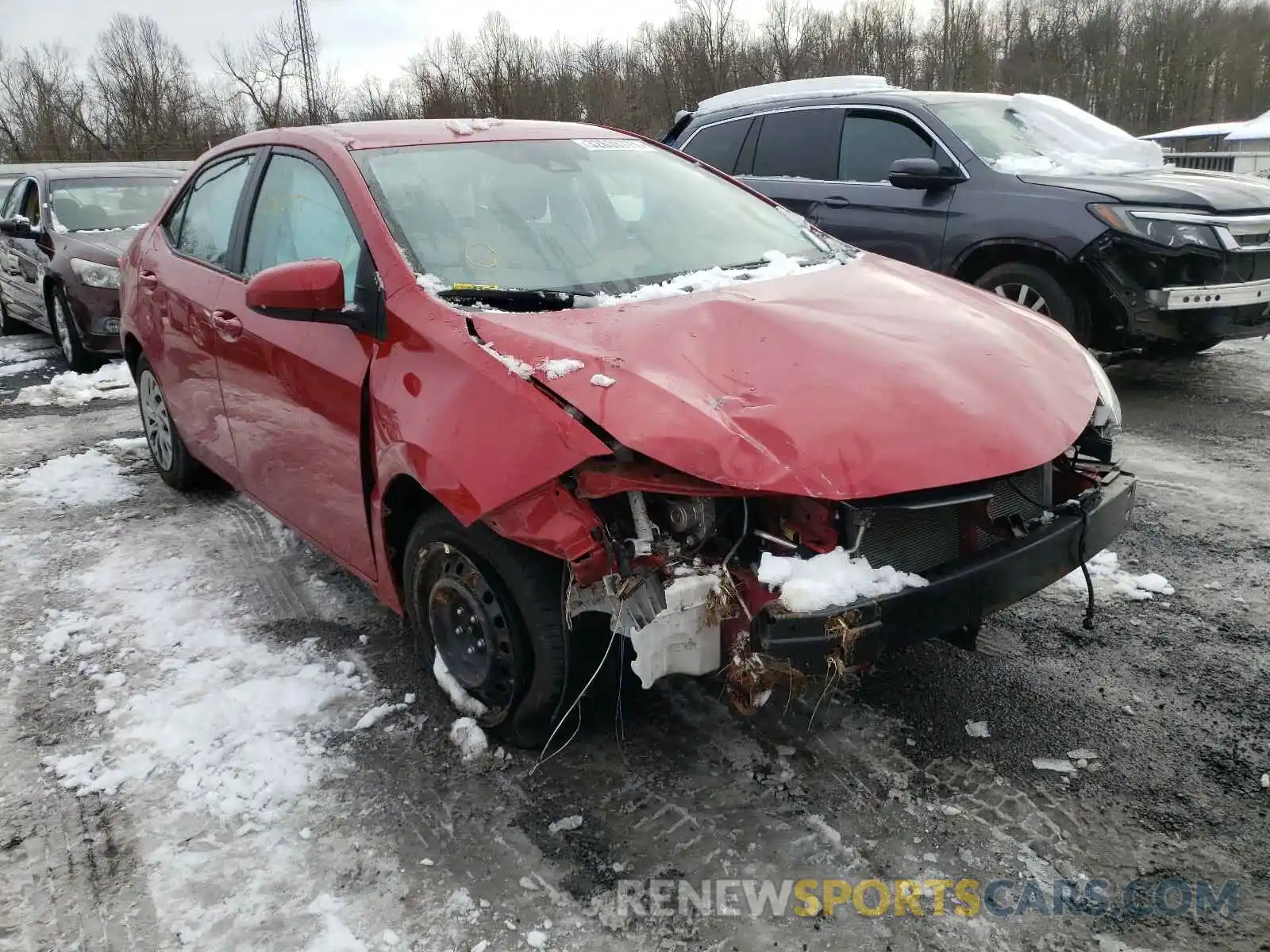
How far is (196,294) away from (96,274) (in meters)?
4.50

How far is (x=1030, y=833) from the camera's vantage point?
2.33 m

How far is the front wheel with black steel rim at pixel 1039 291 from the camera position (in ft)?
18.3

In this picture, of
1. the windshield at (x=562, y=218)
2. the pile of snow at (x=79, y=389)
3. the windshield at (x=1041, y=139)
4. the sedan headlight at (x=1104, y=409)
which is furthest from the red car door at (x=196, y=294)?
the windshield at (x=1041, y=139)

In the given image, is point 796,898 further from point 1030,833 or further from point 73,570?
point 73,570

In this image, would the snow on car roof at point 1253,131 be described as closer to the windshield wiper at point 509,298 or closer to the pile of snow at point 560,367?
the windshield wiper at point 509,298

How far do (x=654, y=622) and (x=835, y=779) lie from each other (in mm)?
812

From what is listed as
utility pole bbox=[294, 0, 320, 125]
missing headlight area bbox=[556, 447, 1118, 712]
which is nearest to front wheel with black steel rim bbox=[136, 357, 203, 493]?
missing headlight area bbox=[556, 447, 1118, 712]

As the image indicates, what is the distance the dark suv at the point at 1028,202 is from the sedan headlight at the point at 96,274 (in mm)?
4895

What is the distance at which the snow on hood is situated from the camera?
6.07 metres

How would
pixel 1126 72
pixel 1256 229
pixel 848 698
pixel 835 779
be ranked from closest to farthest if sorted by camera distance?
1. pixel 835 779
2. pixel 848 698
3. pixel 1256 229
4. pixel 1126 72

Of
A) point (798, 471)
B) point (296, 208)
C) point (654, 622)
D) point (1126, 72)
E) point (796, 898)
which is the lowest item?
point (796, 898)

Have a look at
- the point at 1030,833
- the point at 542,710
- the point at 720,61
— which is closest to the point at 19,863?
the point at 542,710

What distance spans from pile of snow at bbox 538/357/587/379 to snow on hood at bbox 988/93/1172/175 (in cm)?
463

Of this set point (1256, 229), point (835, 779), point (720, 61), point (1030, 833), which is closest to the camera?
point (1030, 833)
